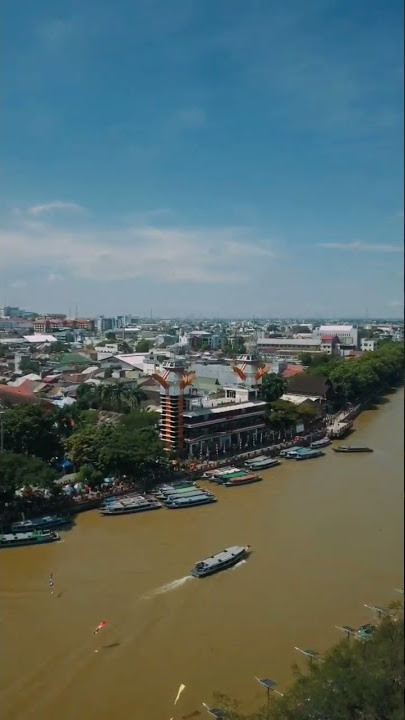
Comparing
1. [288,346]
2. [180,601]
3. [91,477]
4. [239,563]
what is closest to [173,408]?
[91,477]

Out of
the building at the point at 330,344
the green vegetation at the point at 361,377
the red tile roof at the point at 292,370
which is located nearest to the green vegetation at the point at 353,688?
the green vegetation at the point at 361,377

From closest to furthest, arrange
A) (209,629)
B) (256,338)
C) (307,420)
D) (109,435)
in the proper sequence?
1. (209,629)
2. (109,435)
3. (307,420)
4. (256,338)

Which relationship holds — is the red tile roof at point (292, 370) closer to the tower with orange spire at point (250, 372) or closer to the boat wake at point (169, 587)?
the tower with orange spire at point (250, 372)

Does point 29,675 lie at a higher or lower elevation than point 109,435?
lower

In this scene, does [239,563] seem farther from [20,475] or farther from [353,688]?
[353,688]

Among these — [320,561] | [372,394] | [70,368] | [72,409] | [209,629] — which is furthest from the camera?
[70,368]

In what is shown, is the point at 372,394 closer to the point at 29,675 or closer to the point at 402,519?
the point at 29,675

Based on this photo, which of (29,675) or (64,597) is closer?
(29,675)

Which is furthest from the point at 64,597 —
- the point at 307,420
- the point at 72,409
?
the point at 307,420

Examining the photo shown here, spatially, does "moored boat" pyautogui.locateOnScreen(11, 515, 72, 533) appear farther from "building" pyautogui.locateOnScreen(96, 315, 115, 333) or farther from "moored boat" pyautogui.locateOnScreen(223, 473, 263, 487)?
"building" pyautogui.locateOnScreen(96, 315, 115, 333)
